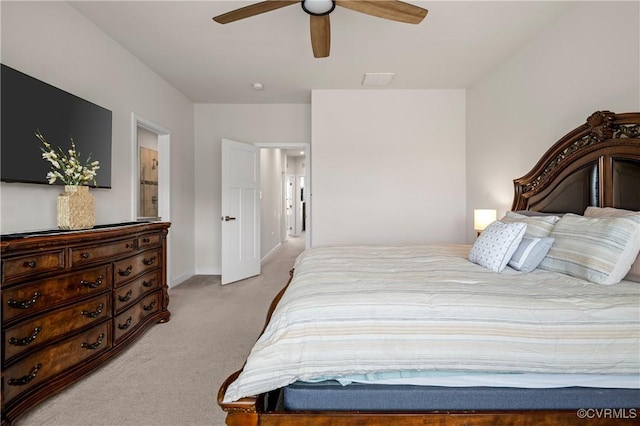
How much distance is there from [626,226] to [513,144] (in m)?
2.02

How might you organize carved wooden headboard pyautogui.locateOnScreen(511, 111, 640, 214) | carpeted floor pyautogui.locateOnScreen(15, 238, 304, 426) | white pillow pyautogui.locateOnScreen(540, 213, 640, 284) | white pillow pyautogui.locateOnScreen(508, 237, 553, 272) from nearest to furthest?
white pillow pyautogui.locateOnScreen(540, 213, 640, 284) → carpeted floor pyautogui.locateOnScreen(15, 238, 304, 426) → white pillow pyautogui.locateOnScreen(508, 237, 553, 272) → carved wooden headboard pyautogui.locateOnScreen(511, 111, 640, 214)

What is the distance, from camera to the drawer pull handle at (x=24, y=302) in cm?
154

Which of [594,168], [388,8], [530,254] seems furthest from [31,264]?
[594,168]

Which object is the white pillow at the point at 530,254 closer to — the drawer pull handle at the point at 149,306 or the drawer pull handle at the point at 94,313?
the drawer pull handle at the point at 94,313

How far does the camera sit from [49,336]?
1.74m

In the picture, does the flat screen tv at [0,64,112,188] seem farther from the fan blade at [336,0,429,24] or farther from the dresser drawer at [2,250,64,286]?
the fan blade at [336,0,429,24]

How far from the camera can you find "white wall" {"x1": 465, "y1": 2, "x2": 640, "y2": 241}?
2.11m

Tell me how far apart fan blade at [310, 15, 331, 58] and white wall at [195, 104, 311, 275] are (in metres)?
2.29

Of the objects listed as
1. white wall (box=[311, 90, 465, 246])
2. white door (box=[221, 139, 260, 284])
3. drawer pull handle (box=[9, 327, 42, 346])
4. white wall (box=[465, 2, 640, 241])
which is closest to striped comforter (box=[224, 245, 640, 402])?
drawer pull handle (box=[9, 327, 42, 346])

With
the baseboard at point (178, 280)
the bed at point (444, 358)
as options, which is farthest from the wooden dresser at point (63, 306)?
the baseboard at point (178, 280)

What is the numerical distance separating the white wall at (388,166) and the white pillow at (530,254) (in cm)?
255

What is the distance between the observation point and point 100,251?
209cm

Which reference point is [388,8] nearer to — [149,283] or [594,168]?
[594,168]

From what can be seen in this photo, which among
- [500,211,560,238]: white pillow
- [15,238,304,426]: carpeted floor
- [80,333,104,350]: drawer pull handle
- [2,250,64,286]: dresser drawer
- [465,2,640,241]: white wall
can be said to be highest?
[465,2,640,241]: white wall
